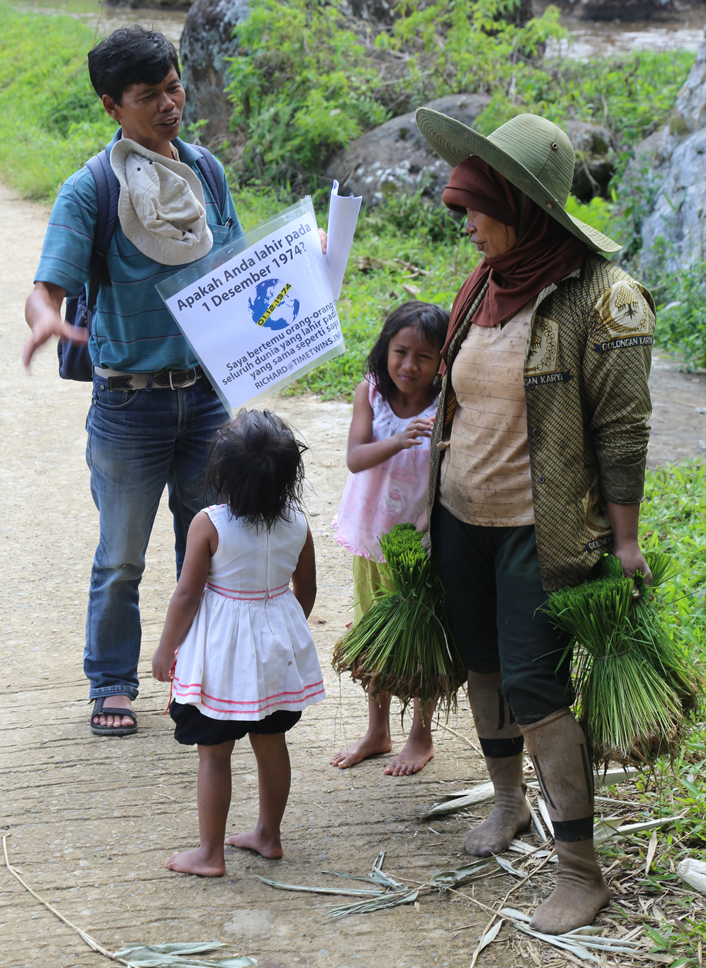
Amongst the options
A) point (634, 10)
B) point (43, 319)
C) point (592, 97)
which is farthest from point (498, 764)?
point (634, 10)

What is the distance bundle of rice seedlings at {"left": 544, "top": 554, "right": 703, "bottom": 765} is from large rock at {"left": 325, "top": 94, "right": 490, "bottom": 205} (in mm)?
7950

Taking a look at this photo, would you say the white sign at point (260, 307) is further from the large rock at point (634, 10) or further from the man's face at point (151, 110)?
the large rock at point (634, 10)

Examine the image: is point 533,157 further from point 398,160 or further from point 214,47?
point 214,47

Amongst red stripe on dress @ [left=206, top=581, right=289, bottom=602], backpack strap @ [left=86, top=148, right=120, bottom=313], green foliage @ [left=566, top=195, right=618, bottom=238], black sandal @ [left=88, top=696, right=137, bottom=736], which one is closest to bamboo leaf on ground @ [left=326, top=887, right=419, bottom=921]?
red stripe on dress @ [left=206, top=581, right=289, bottom=602]

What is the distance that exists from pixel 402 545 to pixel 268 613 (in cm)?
44

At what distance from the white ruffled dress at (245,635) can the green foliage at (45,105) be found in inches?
415

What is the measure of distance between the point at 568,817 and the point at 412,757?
85 centimetres

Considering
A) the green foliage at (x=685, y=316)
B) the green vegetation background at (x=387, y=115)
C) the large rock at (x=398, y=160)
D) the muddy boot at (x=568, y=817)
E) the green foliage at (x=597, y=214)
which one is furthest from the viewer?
the large rock at (x=398, y=160)

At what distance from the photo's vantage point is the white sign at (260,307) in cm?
283

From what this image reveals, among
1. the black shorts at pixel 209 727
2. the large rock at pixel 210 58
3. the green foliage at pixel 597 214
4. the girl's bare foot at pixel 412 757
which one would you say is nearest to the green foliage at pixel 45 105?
the large rock at pixel 210 58

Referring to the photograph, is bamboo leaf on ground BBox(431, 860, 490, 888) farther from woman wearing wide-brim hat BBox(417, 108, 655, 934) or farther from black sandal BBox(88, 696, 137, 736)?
black sandal BBox(88, 696, 137, 736)

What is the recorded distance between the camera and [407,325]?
8.94 ft

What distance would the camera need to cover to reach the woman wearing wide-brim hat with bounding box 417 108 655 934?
219 cm

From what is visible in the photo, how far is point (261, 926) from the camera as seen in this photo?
239 centimetres
